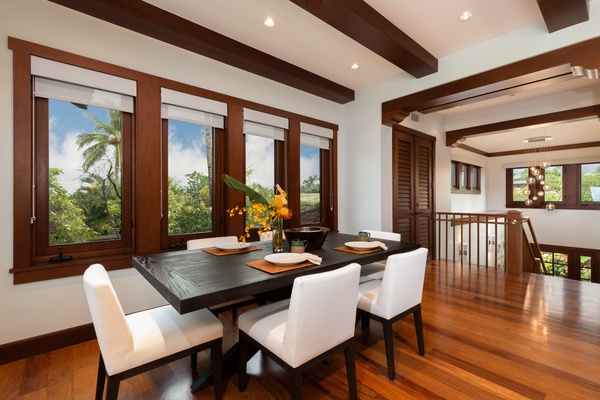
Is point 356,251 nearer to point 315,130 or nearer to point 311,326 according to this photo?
point 311,326

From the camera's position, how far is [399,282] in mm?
1798

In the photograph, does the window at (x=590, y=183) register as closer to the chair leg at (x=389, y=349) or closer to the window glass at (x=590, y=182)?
the window glass at (x=590, y=182)

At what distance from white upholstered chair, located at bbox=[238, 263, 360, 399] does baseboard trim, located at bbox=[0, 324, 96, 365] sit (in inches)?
62.2

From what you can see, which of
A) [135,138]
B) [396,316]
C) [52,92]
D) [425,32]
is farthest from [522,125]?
[52,92]

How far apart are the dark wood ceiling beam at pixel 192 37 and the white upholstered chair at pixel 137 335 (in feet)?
6.55

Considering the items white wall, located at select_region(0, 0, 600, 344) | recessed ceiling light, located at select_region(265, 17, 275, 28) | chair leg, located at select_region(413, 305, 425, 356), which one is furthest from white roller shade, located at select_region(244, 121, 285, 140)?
chair leg, located at select_region(413, 305, 425, 356)

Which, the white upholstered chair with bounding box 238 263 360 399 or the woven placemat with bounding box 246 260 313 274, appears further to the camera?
the woven placemat with bounding box 246 260 313 274

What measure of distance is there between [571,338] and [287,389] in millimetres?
2364

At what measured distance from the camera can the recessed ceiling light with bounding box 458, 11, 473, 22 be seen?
2.51m

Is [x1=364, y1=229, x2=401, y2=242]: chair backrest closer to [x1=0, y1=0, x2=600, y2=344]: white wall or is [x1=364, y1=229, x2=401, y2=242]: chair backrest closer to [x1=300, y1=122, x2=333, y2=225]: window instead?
[x1=0, y1=0, x2=600, y2=344]: white wall

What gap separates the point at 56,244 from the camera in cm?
227

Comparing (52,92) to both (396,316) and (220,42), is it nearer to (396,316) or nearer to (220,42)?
(220,42)

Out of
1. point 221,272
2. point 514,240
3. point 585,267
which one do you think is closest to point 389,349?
point 221,272

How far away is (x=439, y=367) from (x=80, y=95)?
11.2ft
